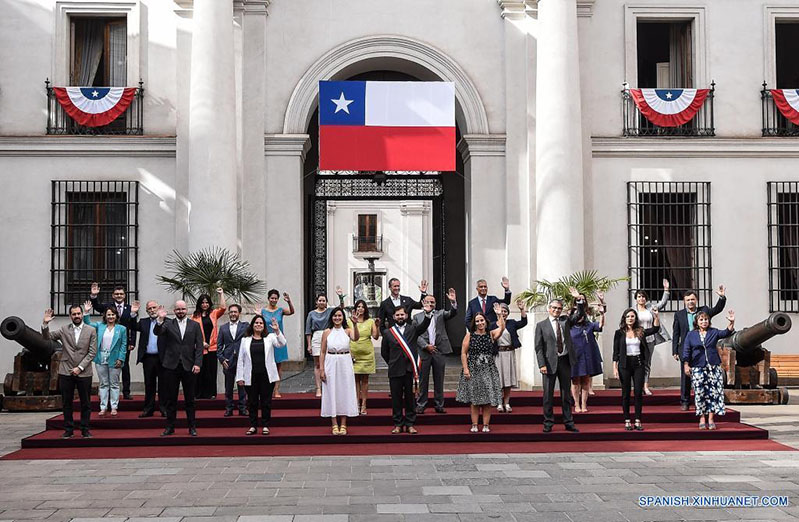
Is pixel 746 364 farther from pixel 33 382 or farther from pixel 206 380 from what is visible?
pixel 33 382

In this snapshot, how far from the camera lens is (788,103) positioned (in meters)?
16.9

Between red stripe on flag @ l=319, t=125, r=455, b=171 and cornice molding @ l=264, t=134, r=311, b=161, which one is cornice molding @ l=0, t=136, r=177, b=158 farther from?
red stripe on flag @ l=319, t=125, r=455, b=171

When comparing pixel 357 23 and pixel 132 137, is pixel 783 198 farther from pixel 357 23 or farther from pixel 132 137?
pixel 132 137

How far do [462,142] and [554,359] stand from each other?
22.1 feet

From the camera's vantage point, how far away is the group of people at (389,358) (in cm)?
1148

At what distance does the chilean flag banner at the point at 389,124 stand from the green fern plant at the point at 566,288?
292cm

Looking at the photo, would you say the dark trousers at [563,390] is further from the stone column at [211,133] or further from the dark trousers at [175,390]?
the stone column at [211,133]

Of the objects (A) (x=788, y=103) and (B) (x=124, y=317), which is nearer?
(B) (x=124, y=317)

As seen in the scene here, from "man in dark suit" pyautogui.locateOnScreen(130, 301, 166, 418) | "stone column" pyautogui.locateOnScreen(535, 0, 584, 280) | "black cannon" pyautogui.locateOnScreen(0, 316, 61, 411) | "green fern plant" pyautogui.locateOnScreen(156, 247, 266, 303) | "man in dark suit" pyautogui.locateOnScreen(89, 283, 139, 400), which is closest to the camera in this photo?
"man in dark suit" pyautogui.locateOnScreen(130, 301, 166, 418)

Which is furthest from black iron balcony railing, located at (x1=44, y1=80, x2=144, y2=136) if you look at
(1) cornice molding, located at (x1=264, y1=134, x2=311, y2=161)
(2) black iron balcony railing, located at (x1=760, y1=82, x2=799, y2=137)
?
(2) black iron balcony railing, located at (x1=760, y1=82, x2=799, y2=137)

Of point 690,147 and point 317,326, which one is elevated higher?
point 690,147

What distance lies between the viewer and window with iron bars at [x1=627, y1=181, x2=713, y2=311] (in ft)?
55.0

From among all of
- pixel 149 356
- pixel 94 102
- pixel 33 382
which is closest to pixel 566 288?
pixel 149 356

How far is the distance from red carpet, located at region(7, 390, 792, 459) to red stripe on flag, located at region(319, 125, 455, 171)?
4.95 m
